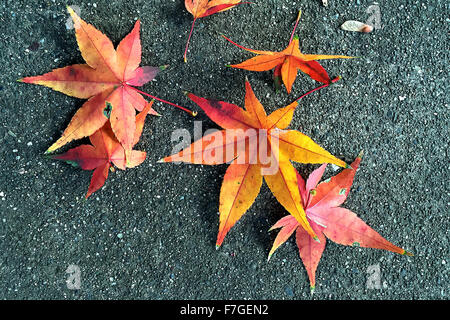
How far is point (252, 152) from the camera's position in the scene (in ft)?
3.41

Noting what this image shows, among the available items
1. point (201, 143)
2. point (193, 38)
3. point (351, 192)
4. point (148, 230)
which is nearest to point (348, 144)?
point (351, 192)

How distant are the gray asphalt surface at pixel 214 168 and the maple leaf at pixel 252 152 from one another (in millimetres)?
168

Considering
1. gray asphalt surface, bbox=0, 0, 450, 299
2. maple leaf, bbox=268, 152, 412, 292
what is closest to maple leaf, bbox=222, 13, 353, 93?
gray asphalt surface, bbox=0, 0, 450, 299

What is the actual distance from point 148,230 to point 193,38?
0.68m

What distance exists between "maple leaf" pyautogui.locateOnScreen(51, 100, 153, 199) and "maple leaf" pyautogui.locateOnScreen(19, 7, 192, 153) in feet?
0.12

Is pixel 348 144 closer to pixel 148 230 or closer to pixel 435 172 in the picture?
pixel 435 172

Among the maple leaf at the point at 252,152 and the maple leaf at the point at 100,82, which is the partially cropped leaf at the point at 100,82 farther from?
the maple leaf at the point at 252,152

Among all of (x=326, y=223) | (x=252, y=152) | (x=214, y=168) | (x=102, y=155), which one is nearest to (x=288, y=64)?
(x=252, y=152)

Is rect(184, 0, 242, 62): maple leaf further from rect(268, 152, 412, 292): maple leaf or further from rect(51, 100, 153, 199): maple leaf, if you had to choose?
rect(268, 152, 412, 292): maple leaf

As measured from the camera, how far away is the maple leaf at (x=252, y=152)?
1.02 meters

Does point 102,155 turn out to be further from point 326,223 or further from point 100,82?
point 326,223

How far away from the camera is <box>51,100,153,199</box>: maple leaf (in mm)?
1108

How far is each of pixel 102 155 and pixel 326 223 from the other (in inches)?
29.6

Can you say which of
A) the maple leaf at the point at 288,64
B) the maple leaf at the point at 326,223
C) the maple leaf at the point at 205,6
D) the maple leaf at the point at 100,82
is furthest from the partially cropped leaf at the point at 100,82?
the maple leaf at the point at 326,223
